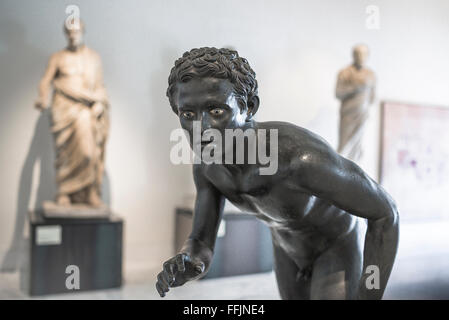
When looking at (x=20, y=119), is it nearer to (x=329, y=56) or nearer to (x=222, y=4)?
(x=222, y=4)

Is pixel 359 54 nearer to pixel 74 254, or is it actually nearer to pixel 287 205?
pixel 74 254

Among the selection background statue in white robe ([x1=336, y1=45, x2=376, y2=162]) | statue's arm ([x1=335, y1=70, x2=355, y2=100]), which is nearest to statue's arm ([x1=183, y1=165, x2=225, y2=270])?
background statue in white robe ([x1=336, y1=45, x2=376, y2=162])

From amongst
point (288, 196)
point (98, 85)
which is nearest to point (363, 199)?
point (288, 196)

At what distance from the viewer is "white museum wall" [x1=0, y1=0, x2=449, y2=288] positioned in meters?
3.00

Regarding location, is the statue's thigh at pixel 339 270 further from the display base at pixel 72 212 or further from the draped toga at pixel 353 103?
the draped toga at pixel 353 103

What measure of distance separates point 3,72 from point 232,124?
297 centimetres

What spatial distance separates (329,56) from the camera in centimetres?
462

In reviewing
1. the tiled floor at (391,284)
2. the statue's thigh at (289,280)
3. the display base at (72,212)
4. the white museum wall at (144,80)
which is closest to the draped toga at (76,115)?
the display base at (72,212)

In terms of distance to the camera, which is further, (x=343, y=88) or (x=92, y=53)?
(x=343, y=88)

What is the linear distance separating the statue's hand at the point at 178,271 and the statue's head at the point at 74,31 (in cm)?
227

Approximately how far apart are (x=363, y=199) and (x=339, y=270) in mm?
308

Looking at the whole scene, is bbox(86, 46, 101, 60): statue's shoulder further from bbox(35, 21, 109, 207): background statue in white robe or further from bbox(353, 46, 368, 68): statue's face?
bbox(353, 46, 368, 68): statue's face

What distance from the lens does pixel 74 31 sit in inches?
113

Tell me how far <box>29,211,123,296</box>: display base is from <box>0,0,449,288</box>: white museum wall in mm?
422
